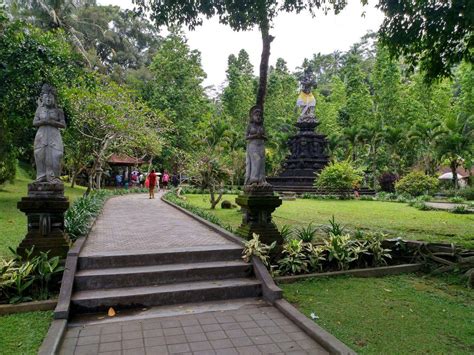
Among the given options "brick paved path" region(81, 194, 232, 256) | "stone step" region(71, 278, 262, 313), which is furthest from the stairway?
"brick paved path" region(81, 194, 232, 256)

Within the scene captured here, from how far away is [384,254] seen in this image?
6.59m

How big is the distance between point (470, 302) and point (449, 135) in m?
21.8

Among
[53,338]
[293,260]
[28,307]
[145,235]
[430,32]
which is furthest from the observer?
[145,235]

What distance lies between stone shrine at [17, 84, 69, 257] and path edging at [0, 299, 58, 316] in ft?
3.09

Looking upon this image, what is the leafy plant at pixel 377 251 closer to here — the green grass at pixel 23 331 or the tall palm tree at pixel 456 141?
the green grass at pixel 23 331

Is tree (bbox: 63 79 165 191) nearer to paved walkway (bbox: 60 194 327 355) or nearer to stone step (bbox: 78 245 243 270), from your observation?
stone step (bbox: 78 245 243 270)

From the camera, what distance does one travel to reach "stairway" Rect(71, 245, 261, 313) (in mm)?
4848

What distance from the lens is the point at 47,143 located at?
18.2 ft

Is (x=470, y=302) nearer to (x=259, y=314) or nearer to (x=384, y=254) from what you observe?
(x=384, y=254)

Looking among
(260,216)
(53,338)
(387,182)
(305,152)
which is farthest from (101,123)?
(387,182)

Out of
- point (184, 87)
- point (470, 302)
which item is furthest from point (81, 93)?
point (184, 87)

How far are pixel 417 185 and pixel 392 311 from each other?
65.3ft

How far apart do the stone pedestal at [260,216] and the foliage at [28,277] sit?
120 inches

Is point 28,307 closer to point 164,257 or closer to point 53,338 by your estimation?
point 53,338
